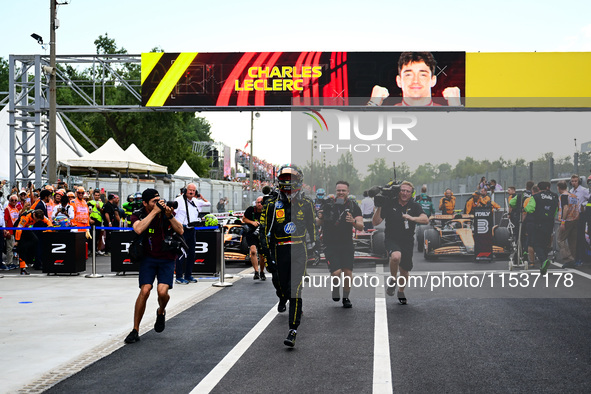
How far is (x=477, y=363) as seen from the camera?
22.2 ft

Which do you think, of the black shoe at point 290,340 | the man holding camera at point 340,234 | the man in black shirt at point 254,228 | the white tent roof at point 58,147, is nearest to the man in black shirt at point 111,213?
the man in black shirt at point 254,228

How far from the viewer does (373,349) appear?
746 cm

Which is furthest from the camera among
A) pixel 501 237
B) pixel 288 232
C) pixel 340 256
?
pixel 501 237

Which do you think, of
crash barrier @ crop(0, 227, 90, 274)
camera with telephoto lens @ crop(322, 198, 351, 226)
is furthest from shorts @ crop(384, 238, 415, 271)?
crash barrier @ crop(0, 227, 90, 274)

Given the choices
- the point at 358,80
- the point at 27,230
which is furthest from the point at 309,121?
the point at 358,80

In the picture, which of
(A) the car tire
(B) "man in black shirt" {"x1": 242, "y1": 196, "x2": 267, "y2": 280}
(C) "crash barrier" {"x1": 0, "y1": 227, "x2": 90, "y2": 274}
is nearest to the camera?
(A) the car tire

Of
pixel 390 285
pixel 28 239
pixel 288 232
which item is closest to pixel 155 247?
pixel 288 232

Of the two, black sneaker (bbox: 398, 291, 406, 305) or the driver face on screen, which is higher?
the driver face on screen

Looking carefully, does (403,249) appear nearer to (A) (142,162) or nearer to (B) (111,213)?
(B) (111,213)

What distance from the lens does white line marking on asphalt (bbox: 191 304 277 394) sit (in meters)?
6.03

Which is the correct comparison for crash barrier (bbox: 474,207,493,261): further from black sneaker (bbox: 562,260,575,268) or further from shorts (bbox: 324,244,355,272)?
black sneaker (bbox: 562,260,575,268)

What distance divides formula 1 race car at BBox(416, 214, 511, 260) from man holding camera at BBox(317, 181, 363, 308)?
874 mm

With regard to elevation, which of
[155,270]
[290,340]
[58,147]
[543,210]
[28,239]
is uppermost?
[58,147]

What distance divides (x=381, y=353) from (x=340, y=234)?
2801 millimetres
